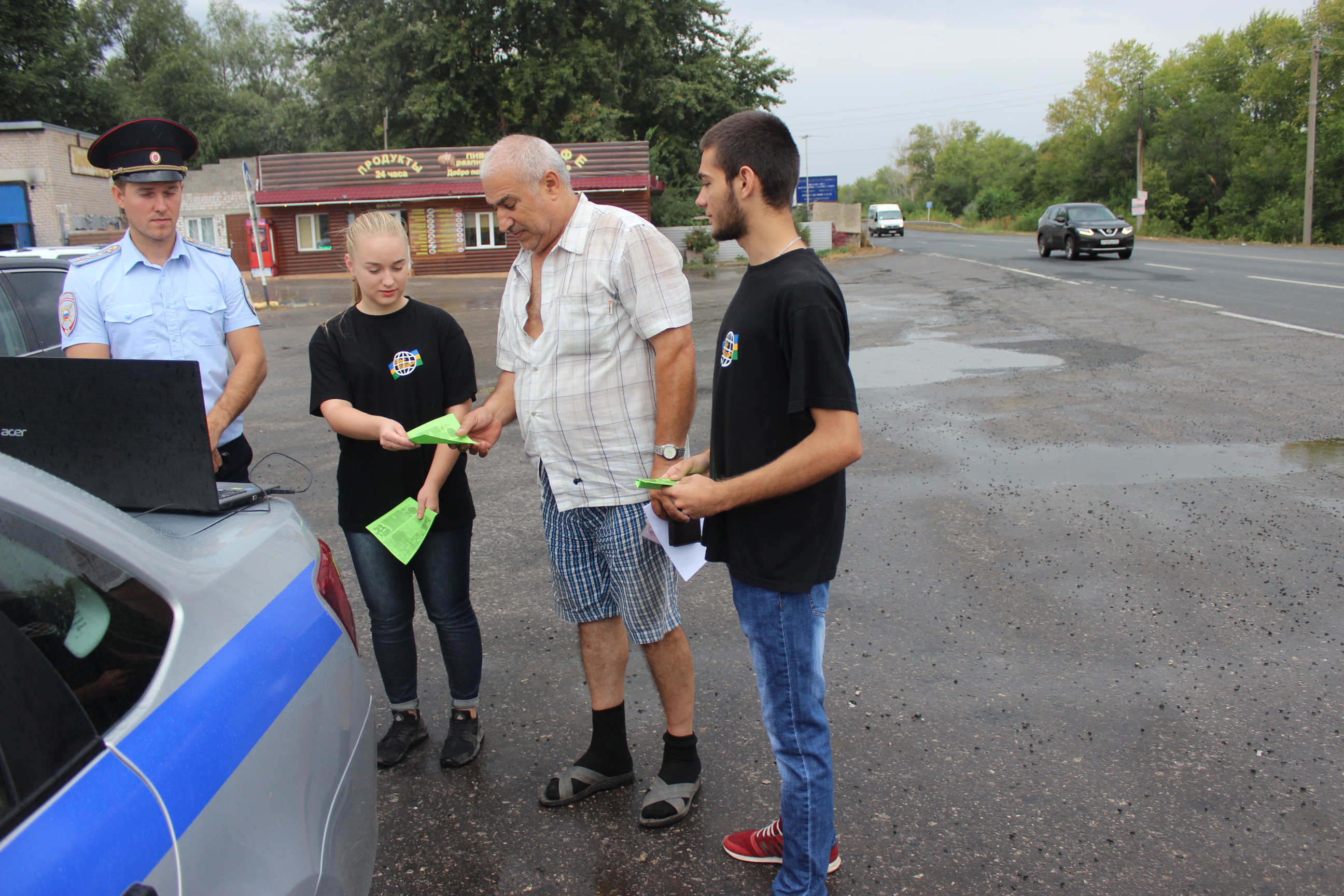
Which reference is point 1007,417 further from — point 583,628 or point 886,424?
point 583,628

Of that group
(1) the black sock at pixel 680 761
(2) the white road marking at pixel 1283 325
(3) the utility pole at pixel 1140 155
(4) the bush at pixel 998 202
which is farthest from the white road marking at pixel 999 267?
(4) the bush at pixel 998 202

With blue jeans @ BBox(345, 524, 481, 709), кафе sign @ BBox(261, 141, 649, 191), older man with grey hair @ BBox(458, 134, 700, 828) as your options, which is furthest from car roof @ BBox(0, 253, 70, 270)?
кафе sign @ BBox(261, 141, 649, 191)

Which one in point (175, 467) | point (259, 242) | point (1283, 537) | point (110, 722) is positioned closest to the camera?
point (110, 722)

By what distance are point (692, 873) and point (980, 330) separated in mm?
11736

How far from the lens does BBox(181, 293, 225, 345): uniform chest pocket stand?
3287 mm

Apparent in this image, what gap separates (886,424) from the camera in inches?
316

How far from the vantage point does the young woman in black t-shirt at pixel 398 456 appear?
10.2 ft

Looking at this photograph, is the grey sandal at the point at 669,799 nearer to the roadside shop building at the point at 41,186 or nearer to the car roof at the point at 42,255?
the car roof at the point at 42,255

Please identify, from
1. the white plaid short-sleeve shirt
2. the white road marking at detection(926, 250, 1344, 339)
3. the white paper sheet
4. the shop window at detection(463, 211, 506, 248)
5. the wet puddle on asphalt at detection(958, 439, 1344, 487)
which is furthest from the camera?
the shop window at detection(463, 211, 506, 248)

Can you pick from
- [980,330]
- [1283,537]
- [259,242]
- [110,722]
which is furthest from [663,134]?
[110,722]

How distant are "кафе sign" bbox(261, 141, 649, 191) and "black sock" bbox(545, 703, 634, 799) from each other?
32.9m

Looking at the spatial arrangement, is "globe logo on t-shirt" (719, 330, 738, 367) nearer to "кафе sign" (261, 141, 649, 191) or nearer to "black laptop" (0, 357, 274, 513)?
"black laptop" (0, 357, 274, 513)

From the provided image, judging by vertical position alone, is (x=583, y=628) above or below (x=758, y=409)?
below

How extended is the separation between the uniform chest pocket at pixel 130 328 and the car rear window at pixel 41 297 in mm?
2920
